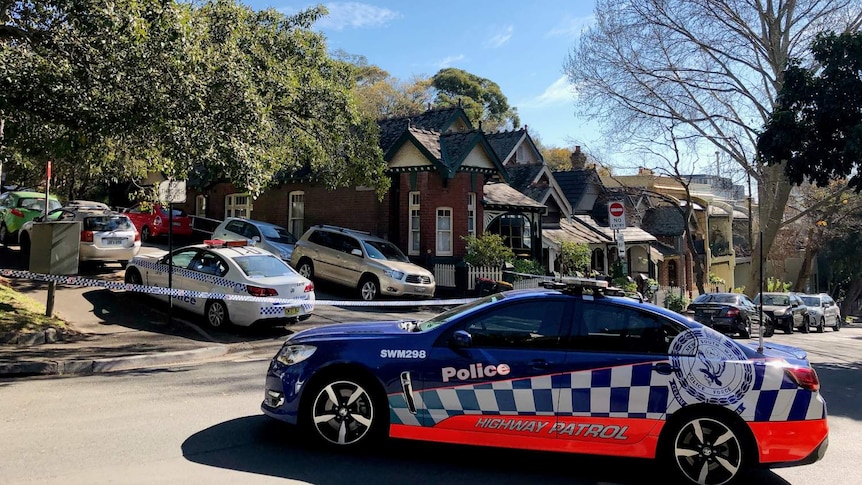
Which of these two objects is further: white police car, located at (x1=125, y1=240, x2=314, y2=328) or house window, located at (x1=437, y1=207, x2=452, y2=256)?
house window, located at (x1=437, y1=207, x2=452, y2=256)

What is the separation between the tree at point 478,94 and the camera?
5394 cm

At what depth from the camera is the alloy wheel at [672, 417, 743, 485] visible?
187 inches

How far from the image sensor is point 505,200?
75.9ft

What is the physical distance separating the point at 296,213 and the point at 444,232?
7.12 m

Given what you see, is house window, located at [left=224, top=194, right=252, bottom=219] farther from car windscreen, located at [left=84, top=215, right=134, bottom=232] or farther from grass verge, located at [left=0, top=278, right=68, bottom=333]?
grass verge, located at [left=0, top=278, right=68, bottom=333]

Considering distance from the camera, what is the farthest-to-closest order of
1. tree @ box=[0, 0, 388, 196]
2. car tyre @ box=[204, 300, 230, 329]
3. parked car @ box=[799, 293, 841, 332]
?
parked car @ box=[799, 293, 841, 332]
car tyre @ box=[204, 300, 230, 329]
tree @ box=[0, 0, 388, 196]

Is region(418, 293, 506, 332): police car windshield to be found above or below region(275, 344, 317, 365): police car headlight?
above

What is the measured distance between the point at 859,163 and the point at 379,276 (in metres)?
11.7

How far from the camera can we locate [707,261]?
39.5 m

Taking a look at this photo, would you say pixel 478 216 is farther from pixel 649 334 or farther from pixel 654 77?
pixel 649 334

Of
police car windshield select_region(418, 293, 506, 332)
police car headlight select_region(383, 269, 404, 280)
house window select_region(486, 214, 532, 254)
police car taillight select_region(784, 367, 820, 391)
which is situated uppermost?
house window select_region(486, 214, 532, 254)

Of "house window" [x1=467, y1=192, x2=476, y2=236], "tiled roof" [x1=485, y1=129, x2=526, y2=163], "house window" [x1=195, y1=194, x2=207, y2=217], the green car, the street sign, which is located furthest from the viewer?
"tiled roof" [x1=485, y1=129, x2=526, y2=163]

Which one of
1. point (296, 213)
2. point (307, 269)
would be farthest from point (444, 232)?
point (296, 213)

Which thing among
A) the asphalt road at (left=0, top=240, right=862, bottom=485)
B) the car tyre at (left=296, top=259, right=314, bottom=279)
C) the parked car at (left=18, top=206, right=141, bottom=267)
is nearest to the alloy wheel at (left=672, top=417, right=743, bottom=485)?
the asphalt road at (left=0, top=240, right=862, bottom=485)
